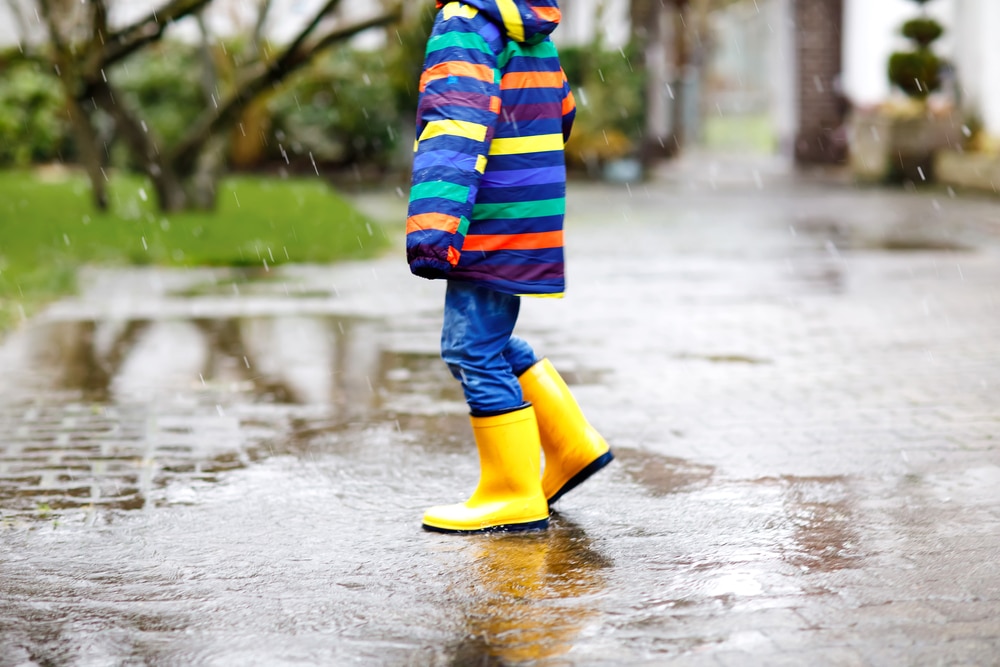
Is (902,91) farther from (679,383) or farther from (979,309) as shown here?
(679,383)

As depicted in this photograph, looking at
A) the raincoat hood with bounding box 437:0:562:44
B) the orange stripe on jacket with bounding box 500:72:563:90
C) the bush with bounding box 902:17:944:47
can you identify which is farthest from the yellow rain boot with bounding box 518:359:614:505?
the bush with bounding box 902:17:944:47

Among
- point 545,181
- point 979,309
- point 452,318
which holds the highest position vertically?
point 545,181

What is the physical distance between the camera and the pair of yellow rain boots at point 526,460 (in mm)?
4492

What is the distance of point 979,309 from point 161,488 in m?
5.82

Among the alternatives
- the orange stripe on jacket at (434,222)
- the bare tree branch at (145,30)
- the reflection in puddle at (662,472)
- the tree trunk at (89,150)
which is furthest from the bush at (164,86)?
the orange stripe on jacket at (434,222)

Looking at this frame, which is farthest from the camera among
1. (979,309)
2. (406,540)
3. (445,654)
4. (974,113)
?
(974,113)

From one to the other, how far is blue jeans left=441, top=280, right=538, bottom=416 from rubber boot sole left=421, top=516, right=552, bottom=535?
0.35 meters

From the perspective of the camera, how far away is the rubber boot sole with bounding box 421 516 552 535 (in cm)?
446

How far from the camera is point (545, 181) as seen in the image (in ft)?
14.6

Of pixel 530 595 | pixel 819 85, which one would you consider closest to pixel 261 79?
pixel 530 595

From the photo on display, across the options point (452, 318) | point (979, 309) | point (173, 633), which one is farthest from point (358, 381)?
point (979, 309)

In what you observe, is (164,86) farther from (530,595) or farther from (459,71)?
(530,595)

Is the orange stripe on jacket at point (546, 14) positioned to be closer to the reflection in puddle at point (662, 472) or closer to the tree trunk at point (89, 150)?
the reflection in puddle at point (662, 472)

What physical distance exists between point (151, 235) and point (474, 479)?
364 inches
